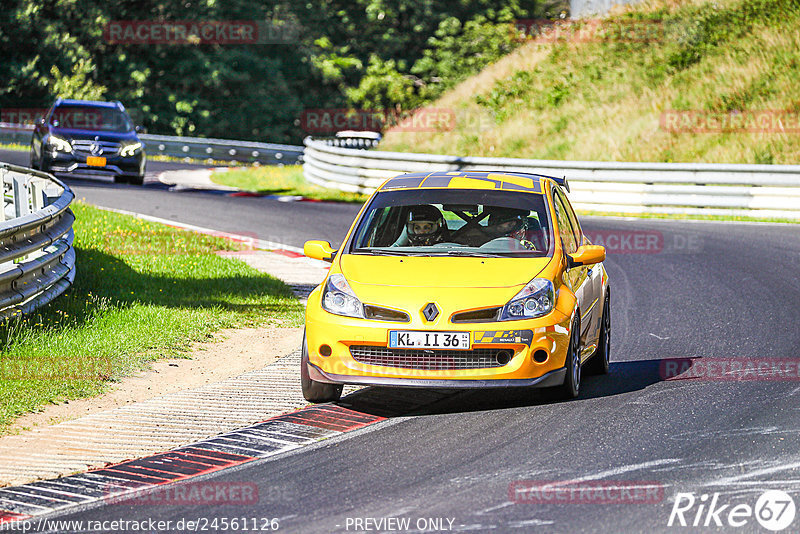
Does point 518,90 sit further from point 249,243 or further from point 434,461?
point 434,461

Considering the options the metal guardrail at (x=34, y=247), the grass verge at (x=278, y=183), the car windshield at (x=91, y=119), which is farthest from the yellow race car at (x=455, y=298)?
the car windshield at (x=91, y=119)

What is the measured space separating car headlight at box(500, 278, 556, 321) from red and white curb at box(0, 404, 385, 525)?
3.64 ft

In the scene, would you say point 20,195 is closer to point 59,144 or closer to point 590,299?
point 590,299

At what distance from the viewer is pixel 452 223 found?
903 centimetres

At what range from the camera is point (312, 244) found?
8.58 metres

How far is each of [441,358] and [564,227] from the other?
6.55ft

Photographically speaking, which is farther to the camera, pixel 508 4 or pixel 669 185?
pixel 508 4

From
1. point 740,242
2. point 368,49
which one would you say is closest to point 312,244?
point 740,242

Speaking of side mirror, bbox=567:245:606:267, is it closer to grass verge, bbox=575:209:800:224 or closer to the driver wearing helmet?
the driver wearing helmet

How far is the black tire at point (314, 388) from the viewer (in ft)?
25.9

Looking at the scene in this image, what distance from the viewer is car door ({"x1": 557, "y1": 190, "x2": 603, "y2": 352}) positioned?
27.7 feet

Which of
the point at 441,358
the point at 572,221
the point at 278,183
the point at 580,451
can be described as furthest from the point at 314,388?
the point at 278,183

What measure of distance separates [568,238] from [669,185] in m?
14.1

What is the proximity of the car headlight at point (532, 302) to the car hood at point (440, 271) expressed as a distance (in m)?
0.07
